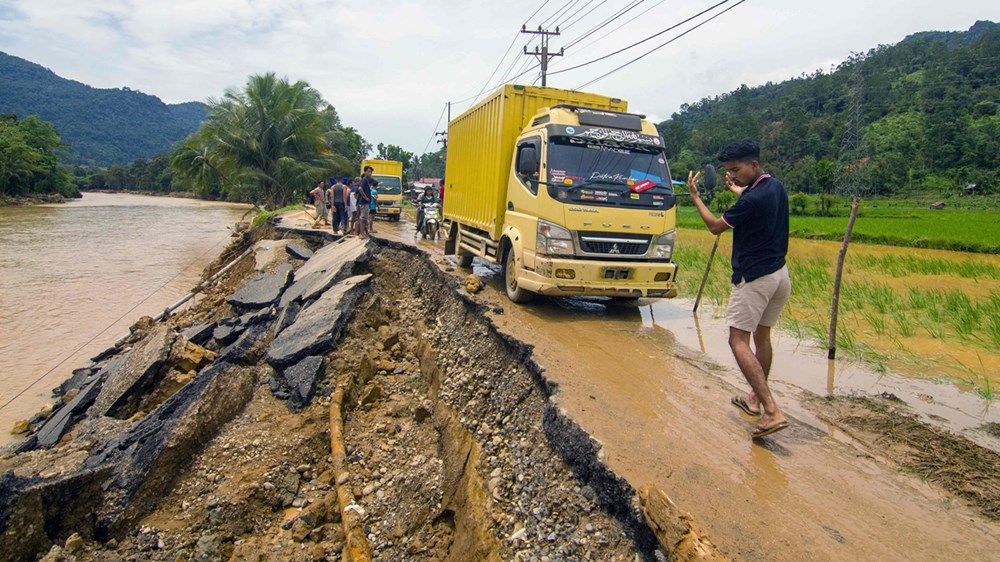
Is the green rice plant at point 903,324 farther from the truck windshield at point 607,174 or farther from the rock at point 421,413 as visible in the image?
the rock at point 421,413

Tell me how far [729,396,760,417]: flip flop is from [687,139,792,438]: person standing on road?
39cm

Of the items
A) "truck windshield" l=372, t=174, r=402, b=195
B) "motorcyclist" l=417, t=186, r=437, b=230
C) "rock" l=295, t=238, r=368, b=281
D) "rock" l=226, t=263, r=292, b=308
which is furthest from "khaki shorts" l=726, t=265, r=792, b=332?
"truck windshield" l=372, t=174, r=402, b=195

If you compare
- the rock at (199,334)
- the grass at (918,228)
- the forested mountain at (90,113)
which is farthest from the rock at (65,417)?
the forested mountain at (90,113)

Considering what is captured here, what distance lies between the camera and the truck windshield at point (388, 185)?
76.9ft

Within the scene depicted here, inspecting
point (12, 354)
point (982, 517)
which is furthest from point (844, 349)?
point (12, 354)

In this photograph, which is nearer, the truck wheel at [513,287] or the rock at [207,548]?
the rock at [207,548]

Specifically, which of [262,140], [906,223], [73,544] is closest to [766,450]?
[73,544]

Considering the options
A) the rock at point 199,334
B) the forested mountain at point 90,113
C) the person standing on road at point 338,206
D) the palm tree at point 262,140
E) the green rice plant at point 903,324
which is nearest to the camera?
the green rice plant at point 903,324

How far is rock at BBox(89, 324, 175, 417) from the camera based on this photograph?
6871mm

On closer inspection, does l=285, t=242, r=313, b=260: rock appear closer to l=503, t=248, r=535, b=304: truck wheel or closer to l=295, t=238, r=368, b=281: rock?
l=295, t=238, r=368, b=281: rock

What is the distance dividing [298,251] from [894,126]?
48.6 meters

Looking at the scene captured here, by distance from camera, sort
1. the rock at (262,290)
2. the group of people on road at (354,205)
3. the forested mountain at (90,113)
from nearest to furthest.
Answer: the rock at (262,290), the group of people on road at (354,205), the forested mountain at (90,113)

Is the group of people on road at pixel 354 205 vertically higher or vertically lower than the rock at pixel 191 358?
higher

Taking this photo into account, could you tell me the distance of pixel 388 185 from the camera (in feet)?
77.4
